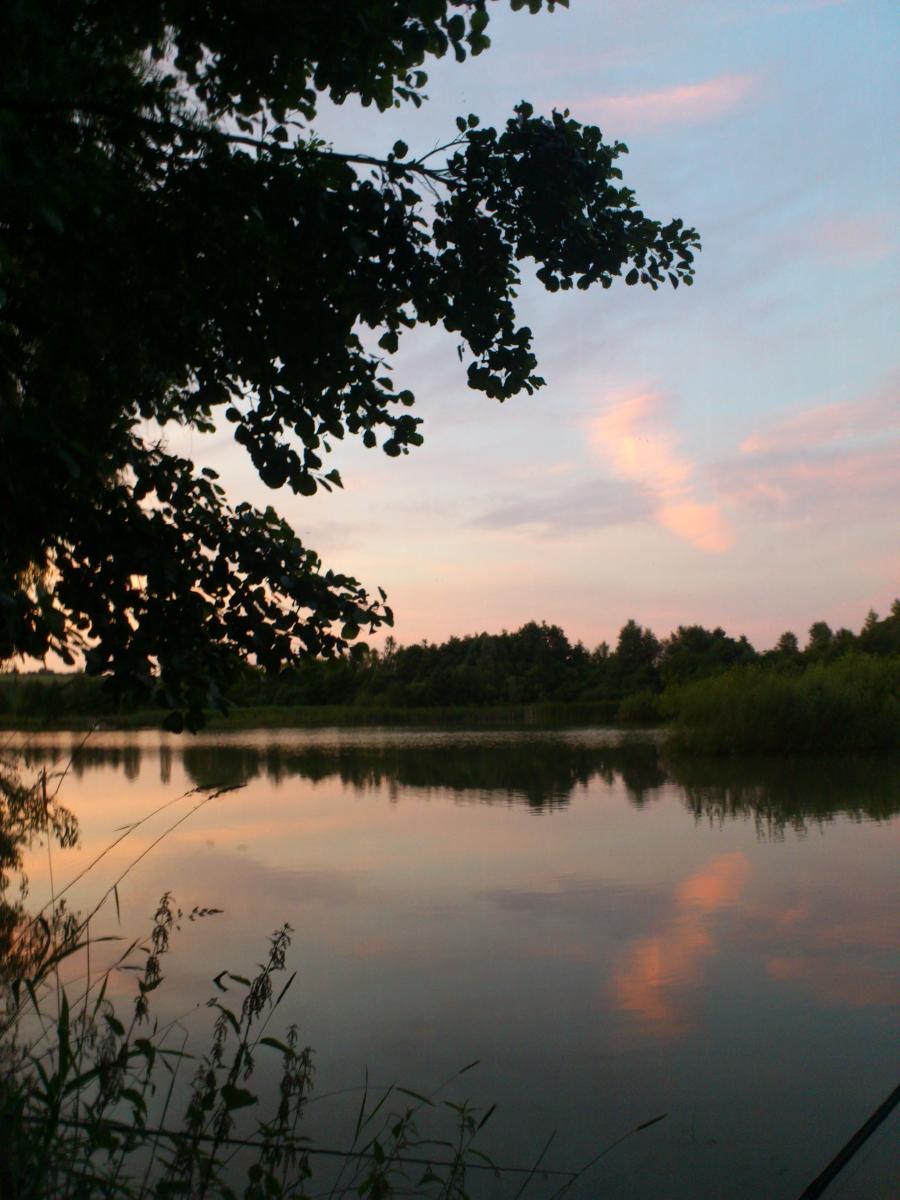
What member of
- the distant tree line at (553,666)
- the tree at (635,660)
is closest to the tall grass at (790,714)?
the distant tree line at (553,666)

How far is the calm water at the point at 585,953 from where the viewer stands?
145 inches

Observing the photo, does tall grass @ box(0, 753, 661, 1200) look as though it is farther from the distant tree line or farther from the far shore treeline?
the distant tree line

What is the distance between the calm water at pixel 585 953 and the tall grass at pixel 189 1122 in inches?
7.2

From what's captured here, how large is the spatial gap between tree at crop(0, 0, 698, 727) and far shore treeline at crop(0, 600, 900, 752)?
305 mm

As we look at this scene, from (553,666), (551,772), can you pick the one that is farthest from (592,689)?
(551,772)

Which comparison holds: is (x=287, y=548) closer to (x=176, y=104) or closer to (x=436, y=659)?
(x=176, y=104)

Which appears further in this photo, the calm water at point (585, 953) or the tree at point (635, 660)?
the tree at point (635, 660)

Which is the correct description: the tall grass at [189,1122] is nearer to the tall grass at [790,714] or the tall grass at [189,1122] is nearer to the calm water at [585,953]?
the calm water at [585,953]

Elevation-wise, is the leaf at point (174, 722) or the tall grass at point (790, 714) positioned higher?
the leaf at point (174, 722)

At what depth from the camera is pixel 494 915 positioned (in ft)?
22.0

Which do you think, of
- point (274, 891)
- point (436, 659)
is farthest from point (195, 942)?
point (436, 659)

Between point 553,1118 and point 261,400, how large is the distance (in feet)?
8.61

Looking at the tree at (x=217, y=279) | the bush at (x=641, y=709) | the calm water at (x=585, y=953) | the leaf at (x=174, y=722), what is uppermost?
the tree at (x=217, y=279)

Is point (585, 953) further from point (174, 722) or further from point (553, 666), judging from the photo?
point (553, 666)
